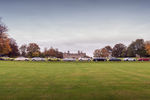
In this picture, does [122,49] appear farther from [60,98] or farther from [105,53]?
[60,98]

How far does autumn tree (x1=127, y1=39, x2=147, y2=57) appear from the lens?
312 feet

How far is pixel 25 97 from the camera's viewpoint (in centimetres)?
613

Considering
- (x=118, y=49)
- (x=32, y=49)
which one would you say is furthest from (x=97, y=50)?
(x=32, y=49)

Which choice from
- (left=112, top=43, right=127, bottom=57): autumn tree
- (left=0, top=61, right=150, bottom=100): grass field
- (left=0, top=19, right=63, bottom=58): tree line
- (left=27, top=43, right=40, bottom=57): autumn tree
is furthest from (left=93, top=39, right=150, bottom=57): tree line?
(left=0, top=61, right=150, bottom=100): grass field

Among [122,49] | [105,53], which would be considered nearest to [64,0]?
[105,53]

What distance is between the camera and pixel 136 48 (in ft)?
329

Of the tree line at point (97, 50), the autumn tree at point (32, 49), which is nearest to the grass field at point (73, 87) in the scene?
the tree line at point (97, 50)

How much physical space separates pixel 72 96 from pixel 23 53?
326 feet

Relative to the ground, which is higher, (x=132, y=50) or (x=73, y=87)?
(x=132, y=50)

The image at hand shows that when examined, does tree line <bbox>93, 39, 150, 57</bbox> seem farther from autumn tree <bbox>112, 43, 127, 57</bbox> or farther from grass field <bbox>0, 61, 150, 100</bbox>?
grass field <bbox>0, 61, 150, 100</bbox>

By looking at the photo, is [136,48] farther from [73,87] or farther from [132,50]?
[73,87]

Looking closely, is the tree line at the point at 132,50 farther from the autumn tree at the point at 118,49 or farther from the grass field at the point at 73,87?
the grass field at the point at 73,87

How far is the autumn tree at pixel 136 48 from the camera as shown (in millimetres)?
95194

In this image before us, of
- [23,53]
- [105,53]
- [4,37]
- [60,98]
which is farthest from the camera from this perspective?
[105,53]
